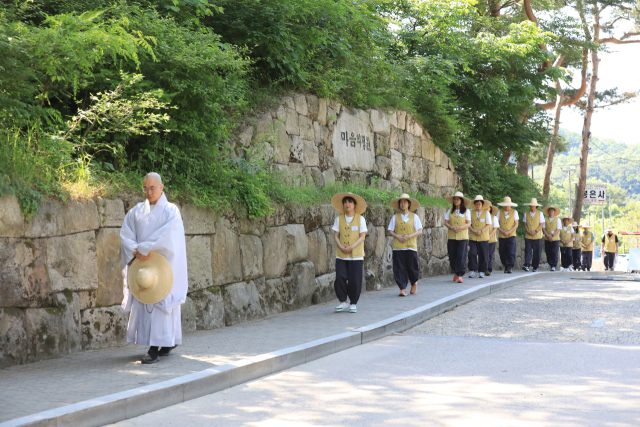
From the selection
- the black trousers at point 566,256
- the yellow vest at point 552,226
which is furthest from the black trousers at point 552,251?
the black trousers at point 566,256

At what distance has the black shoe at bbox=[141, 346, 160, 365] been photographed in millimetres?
6258

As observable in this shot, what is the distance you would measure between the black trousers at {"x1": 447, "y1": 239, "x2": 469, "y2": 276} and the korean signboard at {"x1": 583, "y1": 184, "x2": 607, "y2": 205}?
24.0m

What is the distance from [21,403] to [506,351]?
509 cm

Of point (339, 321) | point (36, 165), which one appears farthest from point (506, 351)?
point (36, 165)

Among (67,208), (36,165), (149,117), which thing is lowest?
(67,208)

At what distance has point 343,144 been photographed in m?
14.6

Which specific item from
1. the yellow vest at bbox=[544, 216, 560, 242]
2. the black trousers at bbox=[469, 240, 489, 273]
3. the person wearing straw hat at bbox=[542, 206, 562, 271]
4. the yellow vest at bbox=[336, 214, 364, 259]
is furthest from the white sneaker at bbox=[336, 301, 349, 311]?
the yellow vest at bbox=[544, 216, 560, 242]

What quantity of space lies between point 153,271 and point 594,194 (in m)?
34.5

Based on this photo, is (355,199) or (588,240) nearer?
(355,199)

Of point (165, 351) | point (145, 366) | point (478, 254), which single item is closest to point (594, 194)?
point (478, 254)

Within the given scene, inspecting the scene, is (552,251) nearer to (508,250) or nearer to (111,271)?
(508,250)

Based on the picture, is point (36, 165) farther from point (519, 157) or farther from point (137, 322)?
point (519, 157)

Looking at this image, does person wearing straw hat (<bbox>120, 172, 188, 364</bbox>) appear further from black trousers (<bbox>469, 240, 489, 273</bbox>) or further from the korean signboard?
the korean signboard

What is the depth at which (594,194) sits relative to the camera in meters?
36.4
